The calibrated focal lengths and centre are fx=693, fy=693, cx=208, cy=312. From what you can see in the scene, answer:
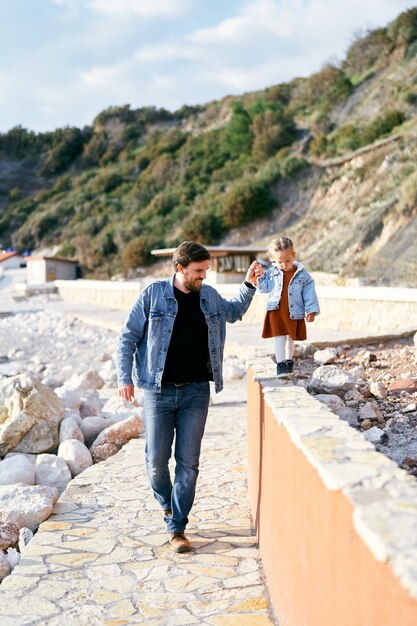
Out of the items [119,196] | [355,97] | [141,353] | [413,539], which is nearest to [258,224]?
[355,97]

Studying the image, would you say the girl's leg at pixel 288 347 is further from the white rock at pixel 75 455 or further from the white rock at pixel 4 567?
the white rock at pixel 75 455

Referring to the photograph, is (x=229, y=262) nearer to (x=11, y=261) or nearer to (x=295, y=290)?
(x=295, y=290)

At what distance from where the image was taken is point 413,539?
5.98 ft

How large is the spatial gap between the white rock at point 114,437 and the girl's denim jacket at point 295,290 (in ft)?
10.5

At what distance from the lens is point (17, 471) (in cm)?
635

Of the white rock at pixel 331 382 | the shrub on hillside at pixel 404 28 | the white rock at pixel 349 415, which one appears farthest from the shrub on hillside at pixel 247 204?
the white rock at pixel 349 415

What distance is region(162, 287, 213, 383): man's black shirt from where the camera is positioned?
4406mm

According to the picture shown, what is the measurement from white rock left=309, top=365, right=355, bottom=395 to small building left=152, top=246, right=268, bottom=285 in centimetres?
2153

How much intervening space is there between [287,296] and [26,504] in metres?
2.61

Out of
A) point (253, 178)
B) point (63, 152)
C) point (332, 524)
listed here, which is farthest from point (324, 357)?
point (63, 152)

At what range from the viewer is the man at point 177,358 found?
436 cm

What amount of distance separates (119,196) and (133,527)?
188 ft

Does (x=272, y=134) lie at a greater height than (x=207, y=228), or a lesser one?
greater

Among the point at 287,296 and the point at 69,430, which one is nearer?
the point at 287,296
